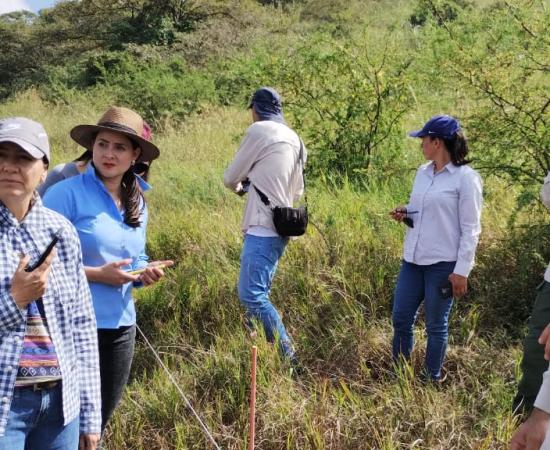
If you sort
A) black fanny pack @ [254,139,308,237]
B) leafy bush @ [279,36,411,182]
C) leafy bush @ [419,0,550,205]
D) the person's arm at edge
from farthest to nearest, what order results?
leafy bush @ [279,36,411,182]
leafy bush @ [419,0,550,205]
black fanny pack @ [254,139,308,237]
the person's arm at edge

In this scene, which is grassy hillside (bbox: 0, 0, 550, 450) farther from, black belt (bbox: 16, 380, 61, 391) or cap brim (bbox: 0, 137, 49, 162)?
cap brim (bbox: 0, 137, 49, 162)

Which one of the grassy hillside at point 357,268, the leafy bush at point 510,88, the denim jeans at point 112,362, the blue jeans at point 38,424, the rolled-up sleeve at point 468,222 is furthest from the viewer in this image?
the leafy bush at point 510,88

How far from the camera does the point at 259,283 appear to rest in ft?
12.3

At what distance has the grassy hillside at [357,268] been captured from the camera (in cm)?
300

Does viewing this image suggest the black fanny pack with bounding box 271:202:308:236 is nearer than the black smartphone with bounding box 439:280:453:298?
No

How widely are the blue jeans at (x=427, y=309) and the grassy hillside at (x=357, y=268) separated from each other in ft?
0.51

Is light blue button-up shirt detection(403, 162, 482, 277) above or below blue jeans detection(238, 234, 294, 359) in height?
above

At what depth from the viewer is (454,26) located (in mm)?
4875

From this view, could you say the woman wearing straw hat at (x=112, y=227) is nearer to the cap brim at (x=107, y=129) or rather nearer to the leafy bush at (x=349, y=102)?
the cap brim at (x=107, y=129)

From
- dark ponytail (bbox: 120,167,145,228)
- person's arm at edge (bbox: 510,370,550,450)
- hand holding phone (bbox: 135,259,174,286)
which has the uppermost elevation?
dark ponytail (bbox: 120,167,145,228)

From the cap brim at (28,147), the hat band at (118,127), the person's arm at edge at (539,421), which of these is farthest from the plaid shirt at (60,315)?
the person's arm at edge at (539,421)

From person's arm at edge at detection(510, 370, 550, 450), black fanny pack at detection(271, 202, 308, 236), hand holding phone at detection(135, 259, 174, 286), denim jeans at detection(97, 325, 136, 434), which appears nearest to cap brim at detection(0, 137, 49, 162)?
hand holding phone at detection(135, 259, 174, 286)

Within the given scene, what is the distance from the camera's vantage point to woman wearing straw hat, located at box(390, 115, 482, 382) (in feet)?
10.7

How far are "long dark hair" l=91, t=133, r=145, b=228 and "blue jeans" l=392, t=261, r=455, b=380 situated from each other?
1.64 metres
